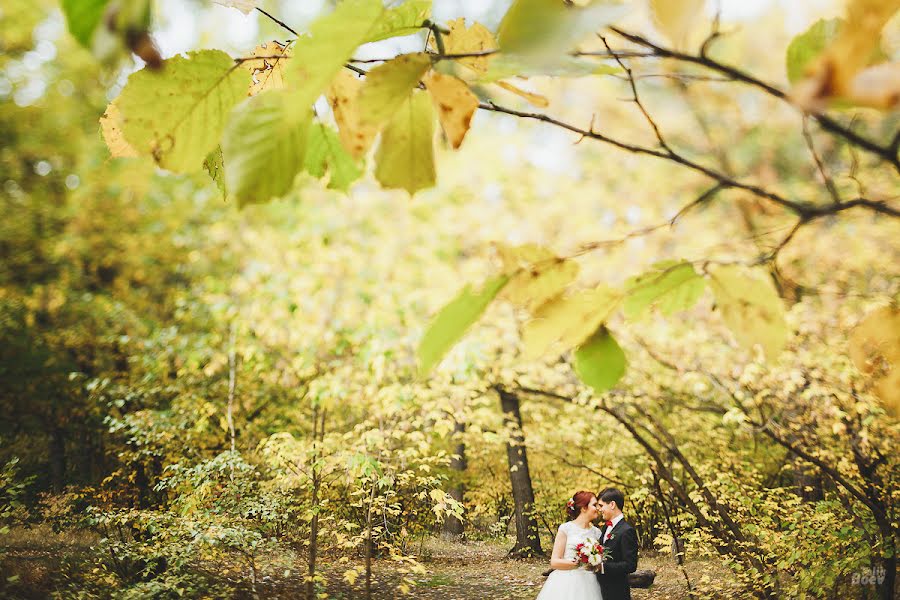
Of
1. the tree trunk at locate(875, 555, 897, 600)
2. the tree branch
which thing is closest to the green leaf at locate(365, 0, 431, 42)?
the tree branch

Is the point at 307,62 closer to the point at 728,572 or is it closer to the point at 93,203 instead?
the point at 728,572

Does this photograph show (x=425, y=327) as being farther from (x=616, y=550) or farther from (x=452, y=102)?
(x=616, y=550)

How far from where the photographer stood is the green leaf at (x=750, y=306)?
296mm

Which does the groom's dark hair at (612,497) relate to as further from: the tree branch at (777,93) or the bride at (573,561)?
the tree branch at (777,93)

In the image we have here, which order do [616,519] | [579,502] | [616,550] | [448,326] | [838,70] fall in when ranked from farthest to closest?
[579,502]
[616,519]
[616,550]
[448,326]
[838,70]

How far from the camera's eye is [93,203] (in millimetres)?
4262

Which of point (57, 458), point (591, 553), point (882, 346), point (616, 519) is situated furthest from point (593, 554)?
point (57, 458)

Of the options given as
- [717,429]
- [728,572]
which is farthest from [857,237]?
[728,572]

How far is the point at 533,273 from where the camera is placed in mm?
302

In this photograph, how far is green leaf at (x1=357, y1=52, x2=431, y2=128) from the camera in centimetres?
25

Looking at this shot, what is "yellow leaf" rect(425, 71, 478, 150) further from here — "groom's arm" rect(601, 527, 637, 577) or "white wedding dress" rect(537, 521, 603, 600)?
"white wedding dress" rect(537, 521, 603, 600)

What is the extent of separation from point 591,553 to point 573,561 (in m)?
0.16

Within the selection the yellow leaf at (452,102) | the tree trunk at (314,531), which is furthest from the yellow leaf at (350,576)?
the yellow leaf at (452,102)

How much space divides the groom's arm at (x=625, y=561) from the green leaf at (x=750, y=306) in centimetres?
244
